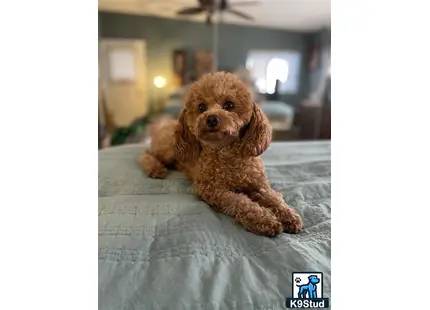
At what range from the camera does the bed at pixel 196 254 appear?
375 millimetres

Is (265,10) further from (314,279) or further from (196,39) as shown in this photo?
(314,279)

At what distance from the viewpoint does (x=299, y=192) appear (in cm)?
56

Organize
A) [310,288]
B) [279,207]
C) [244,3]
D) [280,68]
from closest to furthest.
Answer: [310,288]
[279,207]
[280,68]
[244,3]

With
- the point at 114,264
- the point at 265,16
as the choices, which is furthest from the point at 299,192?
the point at 265,16

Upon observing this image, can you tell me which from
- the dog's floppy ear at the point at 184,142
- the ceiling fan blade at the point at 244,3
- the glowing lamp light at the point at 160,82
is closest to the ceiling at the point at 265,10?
the ceiling fan blade at the point at 244,3

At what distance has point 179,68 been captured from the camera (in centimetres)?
102

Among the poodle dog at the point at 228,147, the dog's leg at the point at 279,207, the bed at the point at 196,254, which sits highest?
the poodle dog at the point at 228,147

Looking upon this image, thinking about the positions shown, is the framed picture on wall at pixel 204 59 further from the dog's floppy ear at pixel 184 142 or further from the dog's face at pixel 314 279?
the dog's face at pixel 314 279

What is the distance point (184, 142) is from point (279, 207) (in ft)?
0.60

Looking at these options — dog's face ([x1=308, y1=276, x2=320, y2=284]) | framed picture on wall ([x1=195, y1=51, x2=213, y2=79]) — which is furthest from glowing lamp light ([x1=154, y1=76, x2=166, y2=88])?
dog's face ([x1=308, y1=276, x2=320, y2=284])

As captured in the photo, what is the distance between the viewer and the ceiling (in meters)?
0.70

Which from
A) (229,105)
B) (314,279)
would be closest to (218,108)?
(229,105)
